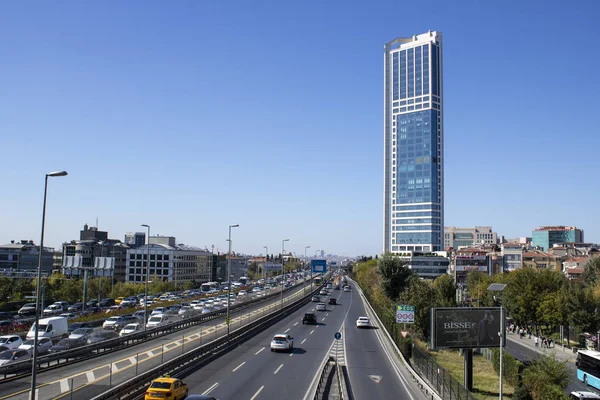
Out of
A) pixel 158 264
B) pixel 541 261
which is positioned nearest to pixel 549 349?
pixel 541 261

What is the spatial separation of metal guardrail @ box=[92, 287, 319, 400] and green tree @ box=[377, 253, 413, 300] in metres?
21.3

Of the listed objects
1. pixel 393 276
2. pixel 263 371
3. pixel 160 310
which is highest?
pixel 393 276

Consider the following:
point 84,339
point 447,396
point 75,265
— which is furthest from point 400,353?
point 75,265

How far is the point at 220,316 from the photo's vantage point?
6256cm

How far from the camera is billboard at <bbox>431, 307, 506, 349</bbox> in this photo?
31.4 meters

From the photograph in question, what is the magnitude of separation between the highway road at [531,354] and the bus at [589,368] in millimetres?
520

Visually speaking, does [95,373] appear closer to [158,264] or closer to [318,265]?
[318,265]

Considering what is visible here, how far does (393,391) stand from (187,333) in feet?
79.4

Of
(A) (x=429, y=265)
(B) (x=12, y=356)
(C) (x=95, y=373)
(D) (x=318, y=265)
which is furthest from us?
(A) (x=429, y=265)

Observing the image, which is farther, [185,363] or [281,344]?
[281,344]

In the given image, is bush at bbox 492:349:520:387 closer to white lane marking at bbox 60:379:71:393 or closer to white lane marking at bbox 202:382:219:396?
white lane marking at bbox 202:382:219:396

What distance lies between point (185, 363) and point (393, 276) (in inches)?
1713

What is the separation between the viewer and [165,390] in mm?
23281

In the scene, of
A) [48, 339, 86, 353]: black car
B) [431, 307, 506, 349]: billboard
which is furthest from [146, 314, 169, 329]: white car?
[431, 307, 506, 349]: billboard
